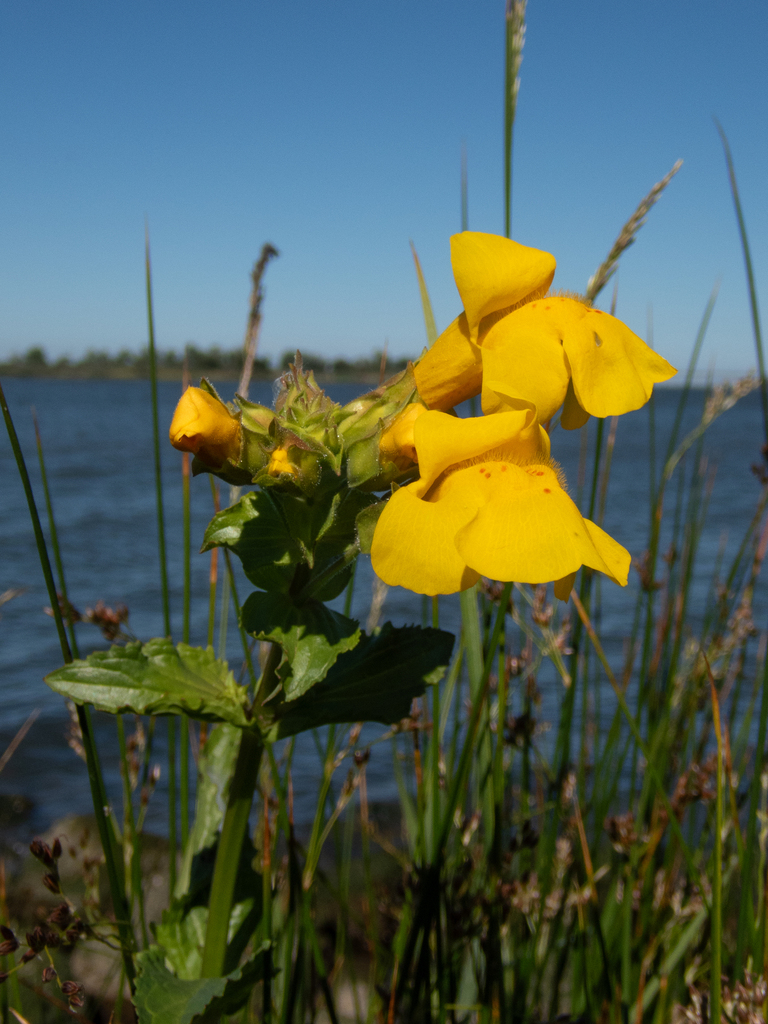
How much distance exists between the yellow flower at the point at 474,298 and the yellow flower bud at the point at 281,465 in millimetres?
220

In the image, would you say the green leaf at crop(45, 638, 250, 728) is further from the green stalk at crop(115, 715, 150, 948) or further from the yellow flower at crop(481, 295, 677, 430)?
the yellow flower at crop(481, 295, 677, 430)

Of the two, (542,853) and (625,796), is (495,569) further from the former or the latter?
(625,796)

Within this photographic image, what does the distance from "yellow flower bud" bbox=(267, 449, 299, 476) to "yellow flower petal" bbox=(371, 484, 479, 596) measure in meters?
0.17

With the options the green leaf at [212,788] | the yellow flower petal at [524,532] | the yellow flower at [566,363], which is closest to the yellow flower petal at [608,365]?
the yellow flower at [566,363]

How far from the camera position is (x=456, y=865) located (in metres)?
1.78

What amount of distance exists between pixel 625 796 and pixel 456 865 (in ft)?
7.47

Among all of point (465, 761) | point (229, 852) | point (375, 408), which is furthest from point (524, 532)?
point (229, 852)

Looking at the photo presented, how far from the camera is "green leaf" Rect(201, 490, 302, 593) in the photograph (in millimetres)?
1125

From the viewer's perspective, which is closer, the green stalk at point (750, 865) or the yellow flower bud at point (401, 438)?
the yellow flower bud at point (401, 438)

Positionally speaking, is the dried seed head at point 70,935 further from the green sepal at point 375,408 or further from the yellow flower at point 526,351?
the yellow flower at point 526,351

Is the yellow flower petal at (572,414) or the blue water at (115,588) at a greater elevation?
the yellow flower petal at (572,414)

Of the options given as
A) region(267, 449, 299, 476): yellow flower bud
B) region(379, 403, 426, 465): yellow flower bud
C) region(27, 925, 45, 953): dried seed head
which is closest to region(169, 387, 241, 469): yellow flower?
region(267, 449, 299, 476): yellow flower bud

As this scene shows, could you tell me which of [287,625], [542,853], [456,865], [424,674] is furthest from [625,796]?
[287,625]

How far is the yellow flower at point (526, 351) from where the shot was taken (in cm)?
99
